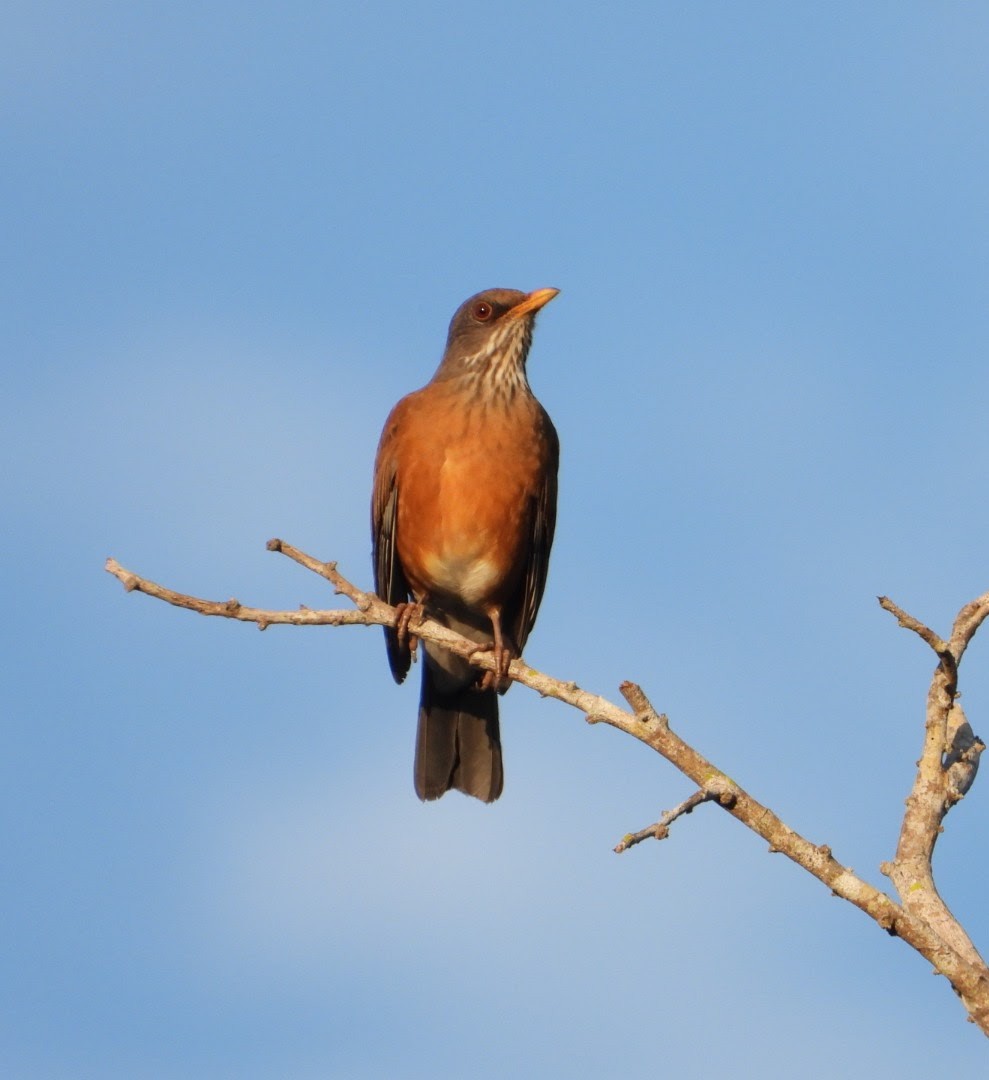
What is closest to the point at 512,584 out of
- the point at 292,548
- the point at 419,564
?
the point at 419,564

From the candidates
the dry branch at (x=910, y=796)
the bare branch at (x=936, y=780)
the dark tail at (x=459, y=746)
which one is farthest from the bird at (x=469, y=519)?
the bare branch at (x=936, y=780)

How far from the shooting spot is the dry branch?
183 inches

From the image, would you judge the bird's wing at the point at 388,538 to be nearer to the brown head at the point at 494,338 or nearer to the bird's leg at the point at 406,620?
the brown head at the point at 494,338

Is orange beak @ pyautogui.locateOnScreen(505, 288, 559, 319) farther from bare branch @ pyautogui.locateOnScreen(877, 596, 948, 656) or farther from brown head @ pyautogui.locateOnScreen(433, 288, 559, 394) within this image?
bare branch @ pyautogui.locateOnScreen(877, 596, 948, 656)

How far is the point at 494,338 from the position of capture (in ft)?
30.1

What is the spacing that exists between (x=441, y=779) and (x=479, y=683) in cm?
59

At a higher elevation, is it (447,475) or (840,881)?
(447,475)

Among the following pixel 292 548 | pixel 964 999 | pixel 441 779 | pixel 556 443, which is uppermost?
pixel 556 443

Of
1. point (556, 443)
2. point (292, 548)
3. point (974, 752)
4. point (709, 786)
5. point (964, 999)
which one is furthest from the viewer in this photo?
point (556, 443)

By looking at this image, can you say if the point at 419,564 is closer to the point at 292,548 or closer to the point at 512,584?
the point at 512,584

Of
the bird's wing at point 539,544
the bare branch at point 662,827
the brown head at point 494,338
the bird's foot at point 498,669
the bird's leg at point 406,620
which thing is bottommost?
the bare branch at point 662,827

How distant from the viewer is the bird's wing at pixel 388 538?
8812 millimetres

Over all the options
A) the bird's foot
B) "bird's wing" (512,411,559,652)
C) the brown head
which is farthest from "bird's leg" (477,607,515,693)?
the brown head

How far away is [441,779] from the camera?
9016 mm
